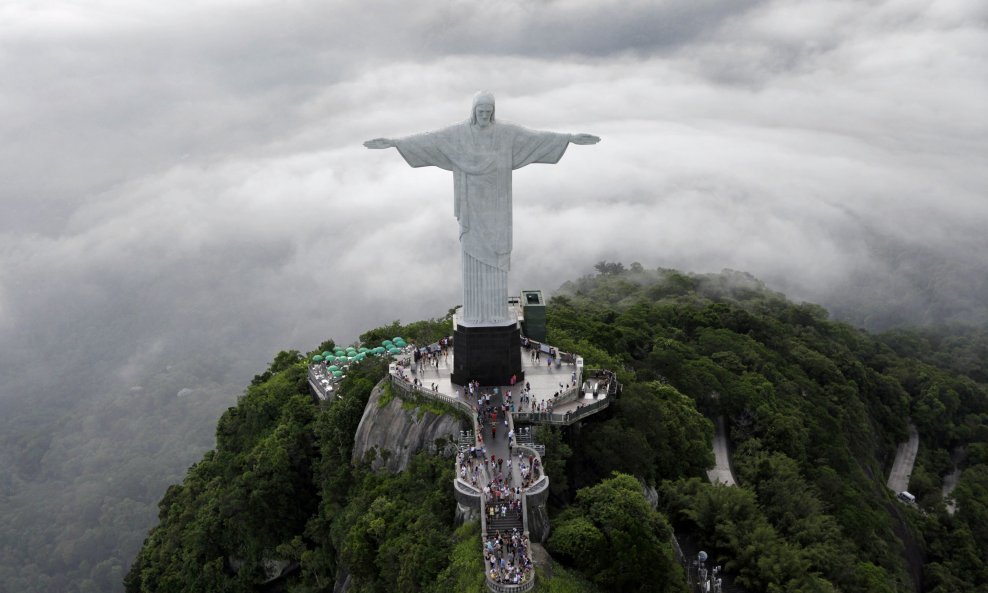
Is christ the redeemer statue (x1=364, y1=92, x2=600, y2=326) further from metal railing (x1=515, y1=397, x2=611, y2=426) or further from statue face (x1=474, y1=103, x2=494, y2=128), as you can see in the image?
metal railing (x1=515, y1=397, x2=611, y2=426)

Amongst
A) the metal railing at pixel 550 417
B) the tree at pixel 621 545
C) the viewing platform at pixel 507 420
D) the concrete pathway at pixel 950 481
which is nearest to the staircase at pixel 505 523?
the viewing platform at pixel 507 420

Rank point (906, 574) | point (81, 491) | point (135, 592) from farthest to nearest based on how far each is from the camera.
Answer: point (81, 491)
point (135, 592)
point (906, 574)

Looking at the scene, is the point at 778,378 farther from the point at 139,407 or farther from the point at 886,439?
the point at 139,407

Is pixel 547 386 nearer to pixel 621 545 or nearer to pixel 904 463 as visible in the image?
pixel 621 545

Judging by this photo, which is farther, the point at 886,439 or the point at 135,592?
the point at 886,439

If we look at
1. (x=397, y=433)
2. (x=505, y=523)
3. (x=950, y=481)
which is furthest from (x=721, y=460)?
(x=950, y=481)

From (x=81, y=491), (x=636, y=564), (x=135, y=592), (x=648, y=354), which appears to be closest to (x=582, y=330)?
(x=648, y=354)

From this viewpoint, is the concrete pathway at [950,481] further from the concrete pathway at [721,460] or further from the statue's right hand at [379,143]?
the statue's right hand at [379,143]
